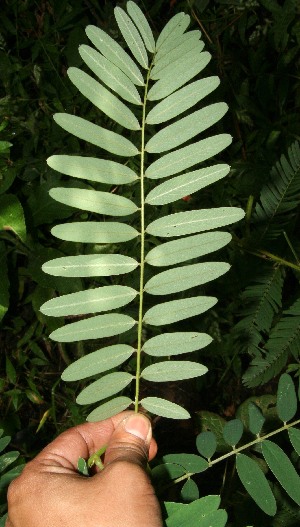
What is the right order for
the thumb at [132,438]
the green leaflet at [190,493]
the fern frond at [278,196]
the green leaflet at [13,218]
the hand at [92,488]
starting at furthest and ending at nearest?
the green leaflet at [13,218], the fern frond at [278,196], the green leaflet at [190,493], the thumb at [132,438], the hand at [92,488]

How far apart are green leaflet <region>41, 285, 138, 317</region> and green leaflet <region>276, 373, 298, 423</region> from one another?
0.45m

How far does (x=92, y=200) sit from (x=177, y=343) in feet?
1.13

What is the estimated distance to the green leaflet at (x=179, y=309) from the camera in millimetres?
1163

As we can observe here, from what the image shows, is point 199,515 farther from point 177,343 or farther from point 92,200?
point 92,200

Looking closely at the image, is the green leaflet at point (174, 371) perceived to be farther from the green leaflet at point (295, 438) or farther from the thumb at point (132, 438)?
the green leaflet at point (295, 438)

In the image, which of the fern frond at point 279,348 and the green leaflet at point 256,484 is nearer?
the green leaflet at point 256,484

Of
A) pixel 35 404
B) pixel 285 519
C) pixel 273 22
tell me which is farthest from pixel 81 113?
pixel 285 519

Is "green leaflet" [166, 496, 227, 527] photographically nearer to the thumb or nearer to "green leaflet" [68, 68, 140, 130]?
the thumb

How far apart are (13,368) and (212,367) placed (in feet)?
3.06

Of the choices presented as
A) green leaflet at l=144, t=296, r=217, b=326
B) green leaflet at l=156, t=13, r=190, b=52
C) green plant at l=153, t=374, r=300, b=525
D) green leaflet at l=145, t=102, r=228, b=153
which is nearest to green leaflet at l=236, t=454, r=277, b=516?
green plant at l=153, t=374, r=300, b=525

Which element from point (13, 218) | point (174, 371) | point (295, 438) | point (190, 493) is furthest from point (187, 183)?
point (13, 218)

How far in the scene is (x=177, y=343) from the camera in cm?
120

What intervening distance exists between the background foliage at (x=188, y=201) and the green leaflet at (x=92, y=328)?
101 cm

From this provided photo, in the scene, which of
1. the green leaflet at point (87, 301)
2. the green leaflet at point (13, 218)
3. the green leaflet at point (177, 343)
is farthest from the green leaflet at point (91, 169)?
the green leaflet at point (13, 218)
